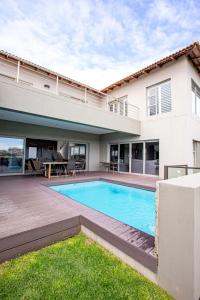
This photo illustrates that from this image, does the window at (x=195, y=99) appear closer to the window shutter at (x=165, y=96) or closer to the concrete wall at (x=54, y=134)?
the window shutter at (x=165, y=96)

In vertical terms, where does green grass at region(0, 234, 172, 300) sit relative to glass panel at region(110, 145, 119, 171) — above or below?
below

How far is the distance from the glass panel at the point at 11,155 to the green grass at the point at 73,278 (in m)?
7.51

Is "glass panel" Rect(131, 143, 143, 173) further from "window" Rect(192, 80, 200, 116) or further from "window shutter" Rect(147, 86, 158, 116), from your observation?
"window" Rect(192, 80, 200, 116)

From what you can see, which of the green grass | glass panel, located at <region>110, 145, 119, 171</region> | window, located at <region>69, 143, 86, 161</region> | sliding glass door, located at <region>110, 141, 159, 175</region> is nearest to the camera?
the green grass

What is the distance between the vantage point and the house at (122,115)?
694cm

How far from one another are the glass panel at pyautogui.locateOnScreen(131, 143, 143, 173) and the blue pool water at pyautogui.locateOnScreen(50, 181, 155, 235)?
2985 mm

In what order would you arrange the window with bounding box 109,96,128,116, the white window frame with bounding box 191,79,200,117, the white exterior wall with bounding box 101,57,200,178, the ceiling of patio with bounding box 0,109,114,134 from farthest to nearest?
the window with bounding box 109,96,128,116
the white window frame with bounding box 191,79,200,117
the white exterior wall with bounding box 101,57,200,178
the ceiling of patio with bounding box 0,109,114,134

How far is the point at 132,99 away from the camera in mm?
10922

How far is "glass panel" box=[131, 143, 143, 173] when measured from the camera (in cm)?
1028

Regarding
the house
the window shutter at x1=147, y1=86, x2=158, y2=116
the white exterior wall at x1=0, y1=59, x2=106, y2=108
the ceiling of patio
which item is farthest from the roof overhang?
the ceiling of patio

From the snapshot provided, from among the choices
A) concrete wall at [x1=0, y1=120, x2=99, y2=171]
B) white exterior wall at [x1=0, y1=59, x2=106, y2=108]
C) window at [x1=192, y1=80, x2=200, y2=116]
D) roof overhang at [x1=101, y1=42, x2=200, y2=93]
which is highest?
roof overhang at [x1=101, y1=42, x2=200, y2=93]

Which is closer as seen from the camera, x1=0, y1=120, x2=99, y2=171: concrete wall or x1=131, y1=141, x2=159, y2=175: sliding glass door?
x1=0, y1=120, x2=99, y2=171: concrete wall

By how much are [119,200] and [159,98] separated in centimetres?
668

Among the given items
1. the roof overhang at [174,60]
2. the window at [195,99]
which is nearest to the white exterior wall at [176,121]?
the roof overhang at [174,60]
